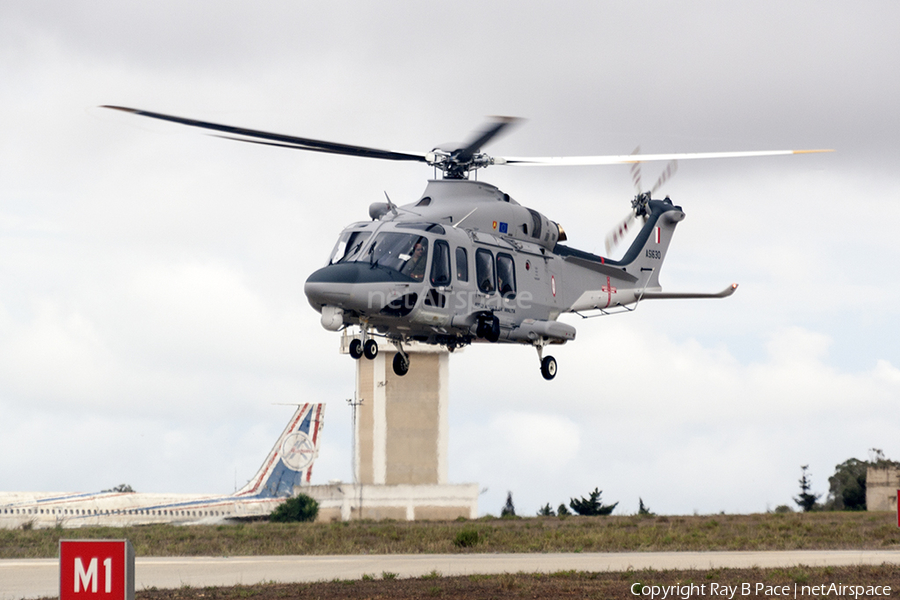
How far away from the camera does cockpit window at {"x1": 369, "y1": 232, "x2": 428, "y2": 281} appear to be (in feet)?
72.3

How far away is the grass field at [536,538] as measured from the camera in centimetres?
3506

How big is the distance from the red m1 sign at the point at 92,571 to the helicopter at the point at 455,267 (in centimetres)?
945

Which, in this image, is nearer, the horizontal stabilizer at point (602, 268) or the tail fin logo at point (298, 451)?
the horizontal stabilizer at point (602, 268)

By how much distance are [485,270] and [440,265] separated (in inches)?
61.2

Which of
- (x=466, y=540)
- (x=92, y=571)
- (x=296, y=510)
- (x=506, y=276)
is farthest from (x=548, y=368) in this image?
(x=296, y=510)

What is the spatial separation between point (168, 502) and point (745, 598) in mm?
48435

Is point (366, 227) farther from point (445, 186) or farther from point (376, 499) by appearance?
point (376, 499)

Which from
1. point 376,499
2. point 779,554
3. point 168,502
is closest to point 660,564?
point 779,554

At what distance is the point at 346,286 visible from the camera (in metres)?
21.2

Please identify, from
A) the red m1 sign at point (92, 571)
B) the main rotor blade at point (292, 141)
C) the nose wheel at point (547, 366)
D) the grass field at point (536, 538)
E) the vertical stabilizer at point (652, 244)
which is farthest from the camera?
the grass field at point (536, 538)

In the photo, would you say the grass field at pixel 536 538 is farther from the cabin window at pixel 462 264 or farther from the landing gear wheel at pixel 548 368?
the cabin window at pixel 462 264

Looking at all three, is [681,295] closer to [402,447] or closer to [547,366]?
[547,366]

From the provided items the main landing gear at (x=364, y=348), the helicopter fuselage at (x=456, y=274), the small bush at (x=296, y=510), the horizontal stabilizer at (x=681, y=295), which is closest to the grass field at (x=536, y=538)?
the horizontal stabilizer at (x=681, y=295)

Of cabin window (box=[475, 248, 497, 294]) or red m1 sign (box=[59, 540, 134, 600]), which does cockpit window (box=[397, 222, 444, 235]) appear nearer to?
cabin window (box=[475, 248, 497, 294])
